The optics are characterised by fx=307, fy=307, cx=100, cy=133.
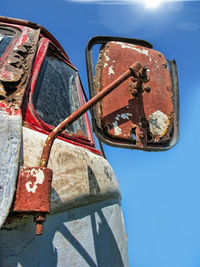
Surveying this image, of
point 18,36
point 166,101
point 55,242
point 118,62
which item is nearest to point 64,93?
point 18,36

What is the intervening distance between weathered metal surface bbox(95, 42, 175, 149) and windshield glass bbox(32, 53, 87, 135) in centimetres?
34

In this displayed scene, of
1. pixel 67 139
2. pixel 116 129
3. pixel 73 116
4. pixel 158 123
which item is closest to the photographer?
pixel 73 116

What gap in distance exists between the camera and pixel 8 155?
984 mm

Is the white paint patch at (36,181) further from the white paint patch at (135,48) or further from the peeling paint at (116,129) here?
the white paint patch at (135,48)

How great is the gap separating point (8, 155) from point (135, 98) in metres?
0.62

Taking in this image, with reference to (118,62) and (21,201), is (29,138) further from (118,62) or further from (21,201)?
(118,62)

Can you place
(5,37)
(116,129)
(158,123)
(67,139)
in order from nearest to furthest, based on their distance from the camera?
→ (116,129), (158,123), (67,139), (5,37)

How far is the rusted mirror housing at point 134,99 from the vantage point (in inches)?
50.1

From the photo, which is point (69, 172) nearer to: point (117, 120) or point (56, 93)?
point (117, 120)

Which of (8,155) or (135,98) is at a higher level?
(135,98)

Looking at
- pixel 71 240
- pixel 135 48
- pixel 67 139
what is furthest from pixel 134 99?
pixel 71 240

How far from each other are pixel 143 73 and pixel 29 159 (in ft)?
1.93

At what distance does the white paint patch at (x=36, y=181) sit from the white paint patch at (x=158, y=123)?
563 mm

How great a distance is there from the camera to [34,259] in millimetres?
1051
